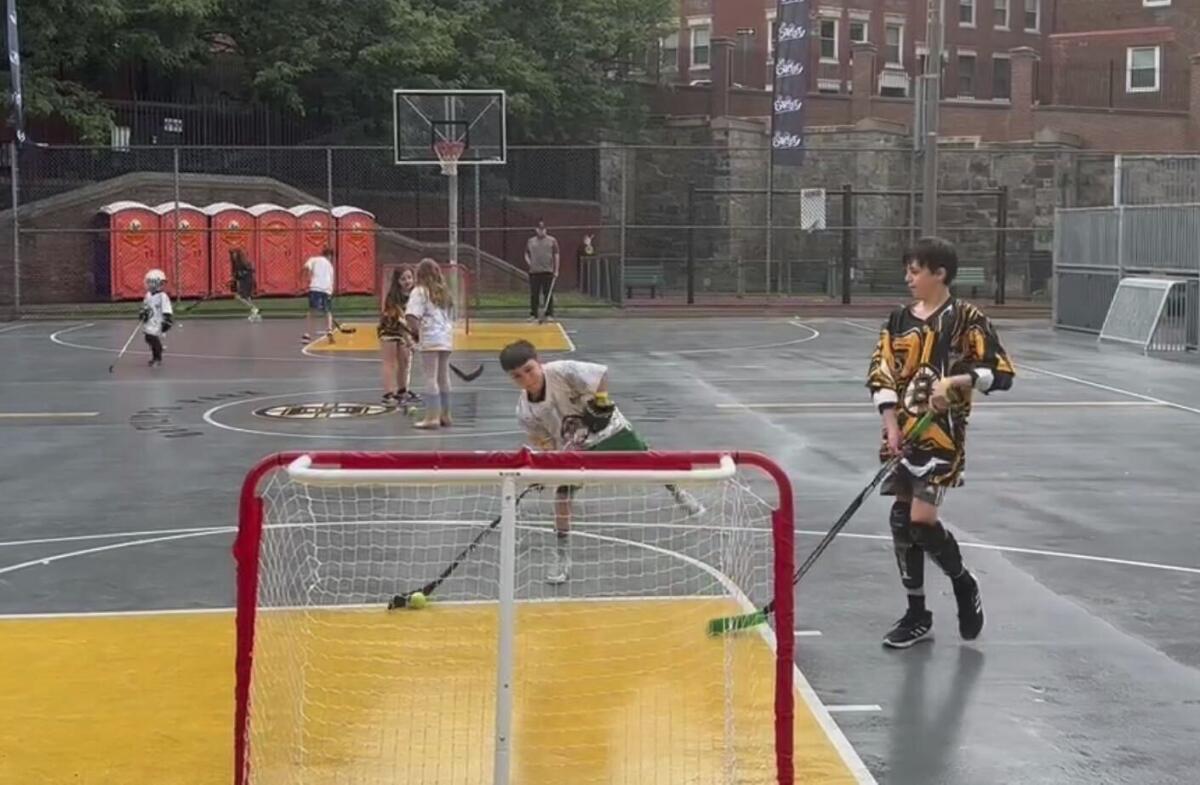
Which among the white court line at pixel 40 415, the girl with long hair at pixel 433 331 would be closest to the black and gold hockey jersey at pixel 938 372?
the girl with long hair at pixel 433 331

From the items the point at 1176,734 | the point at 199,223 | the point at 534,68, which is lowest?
the point at 1176,734

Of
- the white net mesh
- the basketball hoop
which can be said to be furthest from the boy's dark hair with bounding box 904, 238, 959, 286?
the basketball hoop

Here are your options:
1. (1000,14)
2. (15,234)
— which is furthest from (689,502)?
(1000,14)

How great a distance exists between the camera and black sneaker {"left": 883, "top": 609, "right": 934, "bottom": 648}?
24.1 ft

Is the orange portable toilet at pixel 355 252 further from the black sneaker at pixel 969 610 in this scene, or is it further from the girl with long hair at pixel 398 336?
the black sneaker at pixel 969 610

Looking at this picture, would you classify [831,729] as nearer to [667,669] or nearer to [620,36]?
[667,669]

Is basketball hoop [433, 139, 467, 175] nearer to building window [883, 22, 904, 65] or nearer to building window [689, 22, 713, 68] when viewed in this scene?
building window [689, 22, 713, 68]

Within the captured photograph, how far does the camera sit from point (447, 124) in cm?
2809

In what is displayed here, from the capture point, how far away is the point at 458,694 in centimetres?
658

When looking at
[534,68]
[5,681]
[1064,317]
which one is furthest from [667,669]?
[534,68]

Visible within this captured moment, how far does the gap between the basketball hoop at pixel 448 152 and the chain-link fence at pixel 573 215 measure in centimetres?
698

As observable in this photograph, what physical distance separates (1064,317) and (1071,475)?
18.2 meters

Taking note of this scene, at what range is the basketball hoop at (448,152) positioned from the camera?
2465 centimetres

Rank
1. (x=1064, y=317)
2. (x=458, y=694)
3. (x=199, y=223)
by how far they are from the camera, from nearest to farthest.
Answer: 1. (x=458, y=694)
2. (x=1064, y=317)
3. (x=199, y=223)
